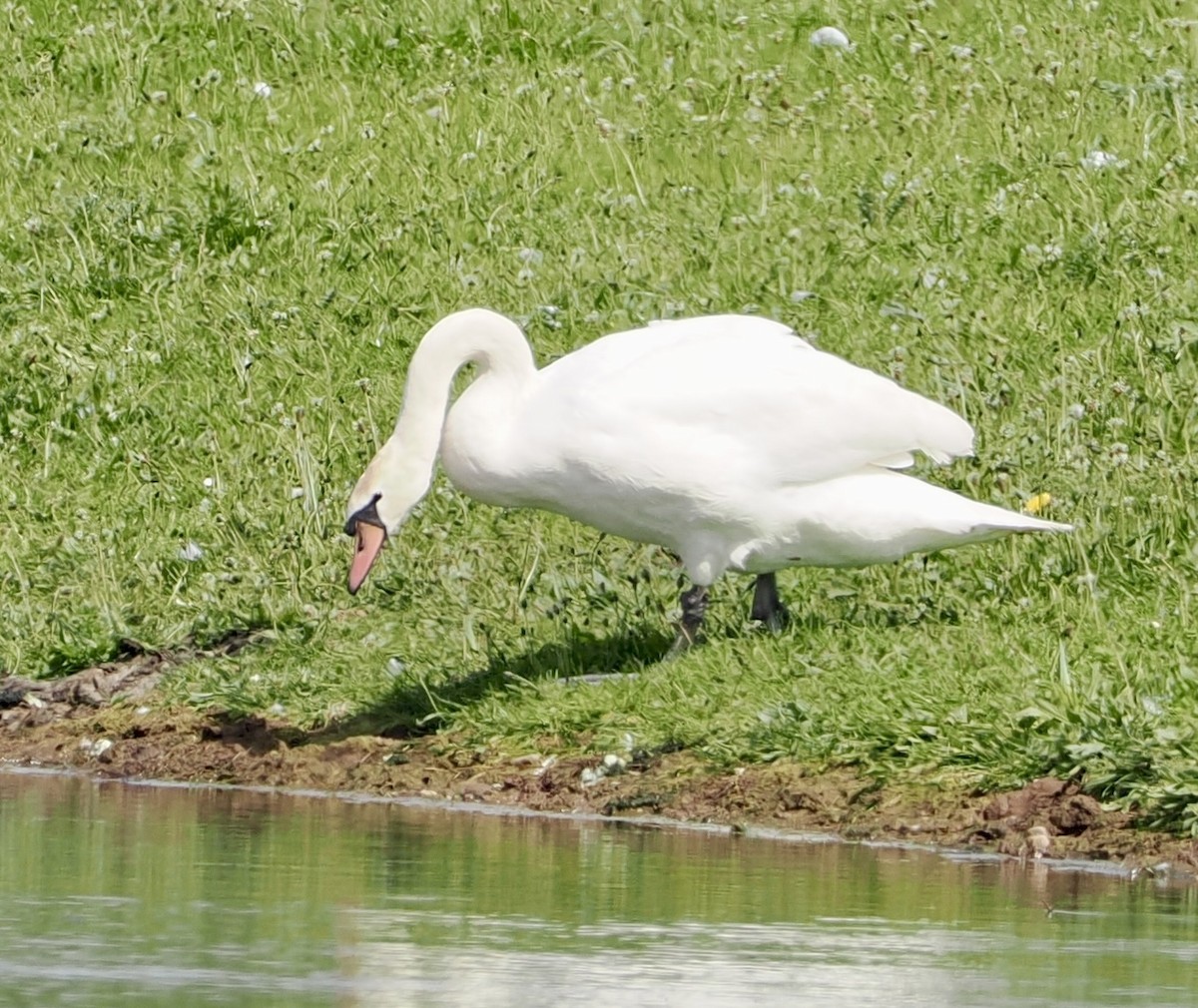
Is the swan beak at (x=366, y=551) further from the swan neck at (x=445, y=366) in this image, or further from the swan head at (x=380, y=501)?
the swan neck at (x=445, y=366)

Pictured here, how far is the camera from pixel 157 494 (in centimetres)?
982

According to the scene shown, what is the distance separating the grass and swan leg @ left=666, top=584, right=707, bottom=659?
0.11m

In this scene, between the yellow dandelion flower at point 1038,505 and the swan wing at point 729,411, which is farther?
the yellow dandelion flower at point 1038,505

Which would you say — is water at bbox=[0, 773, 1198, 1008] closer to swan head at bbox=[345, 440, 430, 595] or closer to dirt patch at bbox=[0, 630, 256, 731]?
swan head at bbox=[345, 440, 430, 595]

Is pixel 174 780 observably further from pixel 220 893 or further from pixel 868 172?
pixel 868 172

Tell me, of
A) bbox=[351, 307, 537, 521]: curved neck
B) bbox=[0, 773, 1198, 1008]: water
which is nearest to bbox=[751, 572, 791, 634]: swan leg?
A: bbox=[351, 307, 537, 521]: curved neck

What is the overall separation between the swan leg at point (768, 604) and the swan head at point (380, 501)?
1052 millimetres

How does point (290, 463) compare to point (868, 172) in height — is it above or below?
below


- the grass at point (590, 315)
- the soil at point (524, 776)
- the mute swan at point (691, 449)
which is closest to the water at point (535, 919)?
the soil at point (524, 776)

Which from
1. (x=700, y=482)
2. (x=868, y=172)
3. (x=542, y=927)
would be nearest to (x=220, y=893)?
(x=542, y=927)

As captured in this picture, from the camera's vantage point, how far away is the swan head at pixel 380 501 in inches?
317

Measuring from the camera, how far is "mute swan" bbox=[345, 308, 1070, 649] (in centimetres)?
783

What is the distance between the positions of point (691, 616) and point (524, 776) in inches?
38.5

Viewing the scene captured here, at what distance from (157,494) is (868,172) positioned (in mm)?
3572
